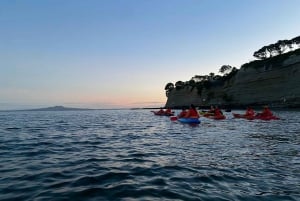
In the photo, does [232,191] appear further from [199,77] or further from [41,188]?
[199,77]

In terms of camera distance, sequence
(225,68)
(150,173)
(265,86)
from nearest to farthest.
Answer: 1. (150,173)
2. (265,86)
3. (225,68)

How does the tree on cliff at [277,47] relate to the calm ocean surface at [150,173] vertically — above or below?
above

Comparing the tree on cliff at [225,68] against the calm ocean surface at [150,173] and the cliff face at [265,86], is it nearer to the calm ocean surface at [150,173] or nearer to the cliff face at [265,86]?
the cliff face at [265,86]

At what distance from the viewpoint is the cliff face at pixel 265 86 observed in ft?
227

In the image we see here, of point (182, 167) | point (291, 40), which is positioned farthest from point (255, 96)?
point (182, 167)

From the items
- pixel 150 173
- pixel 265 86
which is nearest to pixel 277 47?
pixel 265 86

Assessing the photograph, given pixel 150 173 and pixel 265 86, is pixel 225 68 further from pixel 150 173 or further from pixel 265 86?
pixel 150 173

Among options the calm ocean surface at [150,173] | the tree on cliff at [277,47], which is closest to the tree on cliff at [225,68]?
the tree on cliff at [277,47]

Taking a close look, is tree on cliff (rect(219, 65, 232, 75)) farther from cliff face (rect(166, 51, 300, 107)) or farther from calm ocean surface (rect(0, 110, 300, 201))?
calm ocean surface (rect(0, 110, 300, 201))

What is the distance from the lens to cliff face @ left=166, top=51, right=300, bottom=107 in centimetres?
6912

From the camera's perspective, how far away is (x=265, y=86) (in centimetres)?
7706

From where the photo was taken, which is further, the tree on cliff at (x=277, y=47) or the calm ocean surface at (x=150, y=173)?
the tree on cliff at (x=277, y=47)

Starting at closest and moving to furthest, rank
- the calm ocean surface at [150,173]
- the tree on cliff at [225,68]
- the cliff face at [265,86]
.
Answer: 1. the calm ocean surface at [150,173]
2. the cliff face at [265,86]
3. the tree on cliff at [225,68]

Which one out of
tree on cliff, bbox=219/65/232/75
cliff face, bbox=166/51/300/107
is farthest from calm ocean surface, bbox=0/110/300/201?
tree on cliff, bbox=219/65/232/75
